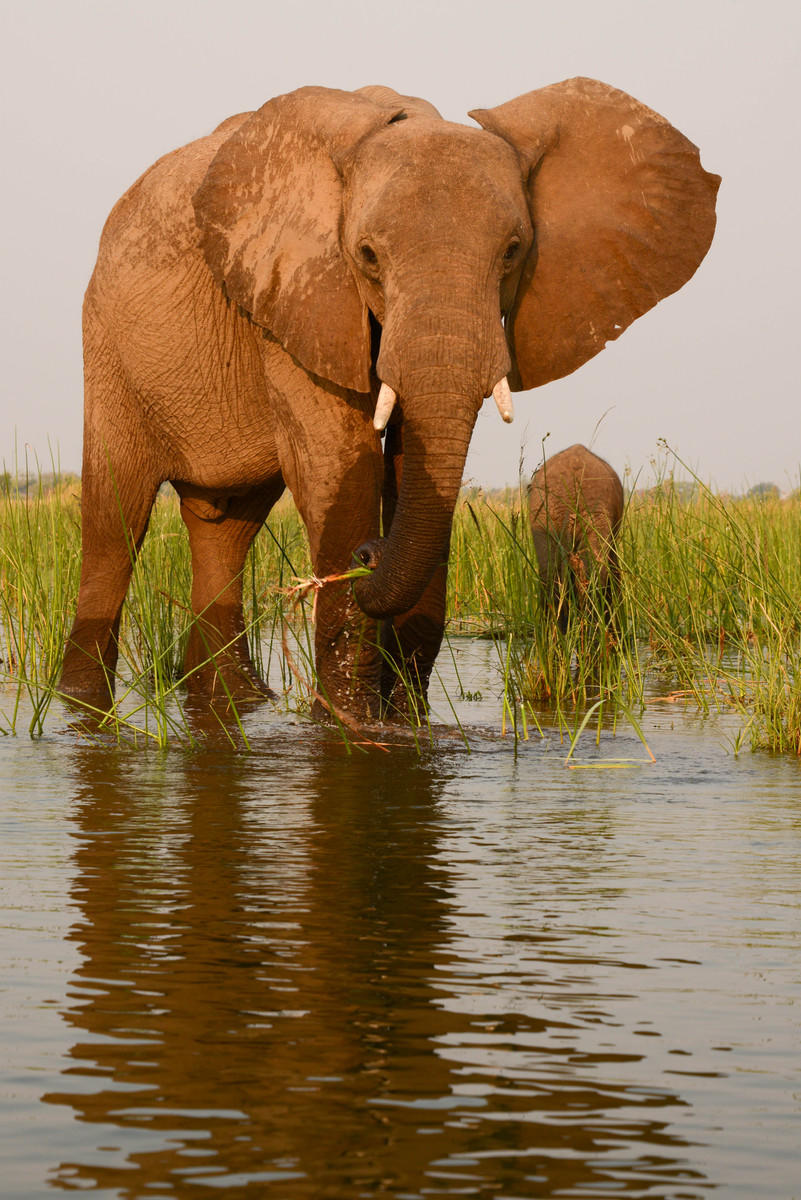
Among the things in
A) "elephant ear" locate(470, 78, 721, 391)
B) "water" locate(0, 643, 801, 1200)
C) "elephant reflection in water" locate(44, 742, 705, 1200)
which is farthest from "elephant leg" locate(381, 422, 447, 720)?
"elephant reflection in water" locate(44, 742, 705, 1200)

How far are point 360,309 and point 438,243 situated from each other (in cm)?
58

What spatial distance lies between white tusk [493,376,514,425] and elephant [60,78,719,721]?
0.01 meters

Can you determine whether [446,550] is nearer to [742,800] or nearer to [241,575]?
[742,800]

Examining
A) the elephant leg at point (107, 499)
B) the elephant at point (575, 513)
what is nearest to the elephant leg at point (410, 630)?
the elephant at point (575, 513)

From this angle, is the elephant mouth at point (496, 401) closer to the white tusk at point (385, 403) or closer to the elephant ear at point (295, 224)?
the white tusk at point (385, 403)

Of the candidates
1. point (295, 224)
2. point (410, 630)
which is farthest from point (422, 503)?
point (295, 224)

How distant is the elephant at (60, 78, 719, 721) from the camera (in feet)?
18.4

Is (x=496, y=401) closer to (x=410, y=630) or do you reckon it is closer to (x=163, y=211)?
(x=410, y=630)

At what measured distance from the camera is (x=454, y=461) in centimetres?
554

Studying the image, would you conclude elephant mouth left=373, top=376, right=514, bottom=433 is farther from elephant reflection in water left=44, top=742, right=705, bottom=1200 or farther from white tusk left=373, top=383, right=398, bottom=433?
elephant reflection in water left=44, top=742, right=705, bottom=1200

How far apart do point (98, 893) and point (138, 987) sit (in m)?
0.75

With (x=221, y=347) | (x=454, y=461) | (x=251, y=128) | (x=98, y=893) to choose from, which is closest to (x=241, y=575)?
(x=221, y=347)

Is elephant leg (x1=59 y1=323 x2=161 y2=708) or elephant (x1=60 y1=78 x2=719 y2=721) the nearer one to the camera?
elephant (x1=60 y1=78 x2=719 y2=721)

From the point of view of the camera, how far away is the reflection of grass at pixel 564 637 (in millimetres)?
6145
